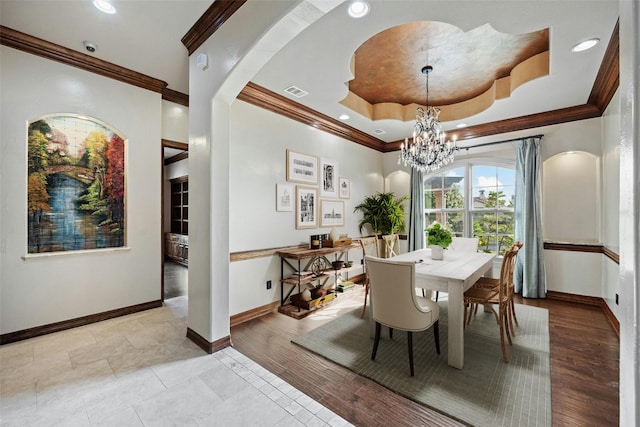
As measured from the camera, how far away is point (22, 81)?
2.78 metres

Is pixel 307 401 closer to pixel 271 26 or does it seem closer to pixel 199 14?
pixel 271 26

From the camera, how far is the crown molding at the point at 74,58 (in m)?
2.70

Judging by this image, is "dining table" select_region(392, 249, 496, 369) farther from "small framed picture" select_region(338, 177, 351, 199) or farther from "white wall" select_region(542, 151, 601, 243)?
"small framed picture" select_region(338, 177, 351, 199)

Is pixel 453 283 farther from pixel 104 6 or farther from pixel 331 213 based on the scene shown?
pixel 104 6

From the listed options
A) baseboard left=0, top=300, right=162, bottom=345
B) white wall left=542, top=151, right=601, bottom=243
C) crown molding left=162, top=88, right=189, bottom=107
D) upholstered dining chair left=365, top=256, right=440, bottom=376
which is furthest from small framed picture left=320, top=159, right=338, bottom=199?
white wall left=542, top=151, right=601, bottom=243

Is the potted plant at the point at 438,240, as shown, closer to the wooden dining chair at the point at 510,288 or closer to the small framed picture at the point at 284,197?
the wooden dining chair at the point at 510,288

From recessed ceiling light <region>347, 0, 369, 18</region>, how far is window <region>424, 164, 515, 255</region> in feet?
13.0

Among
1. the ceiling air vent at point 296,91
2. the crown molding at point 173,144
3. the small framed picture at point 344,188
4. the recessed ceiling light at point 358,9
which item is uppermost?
the ceiling air vent at point 296,91

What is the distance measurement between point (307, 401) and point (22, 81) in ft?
13.1

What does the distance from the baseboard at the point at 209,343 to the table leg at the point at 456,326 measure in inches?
80.8

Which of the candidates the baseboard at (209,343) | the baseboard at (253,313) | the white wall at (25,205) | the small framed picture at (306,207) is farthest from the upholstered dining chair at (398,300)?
the white wall at (25,205)

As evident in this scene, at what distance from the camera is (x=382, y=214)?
18.1ft

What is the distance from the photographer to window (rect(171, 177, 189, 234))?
22.8ft

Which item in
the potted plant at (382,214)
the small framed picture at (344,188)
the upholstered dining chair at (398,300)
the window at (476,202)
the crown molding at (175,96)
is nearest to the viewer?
the upholstered dining chair at (398,300)
